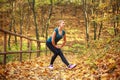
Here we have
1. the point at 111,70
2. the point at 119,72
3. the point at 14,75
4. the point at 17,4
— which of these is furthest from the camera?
the point at 17,4

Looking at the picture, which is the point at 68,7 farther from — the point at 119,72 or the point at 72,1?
the point at 119,72

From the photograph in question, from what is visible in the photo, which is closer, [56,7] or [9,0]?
[9,0]

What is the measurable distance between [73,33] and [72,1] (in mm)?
14116

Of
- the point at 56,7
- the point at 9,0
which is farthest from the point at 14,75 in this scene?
the point at 56,7

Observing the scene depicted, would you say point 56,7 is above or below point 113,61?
below

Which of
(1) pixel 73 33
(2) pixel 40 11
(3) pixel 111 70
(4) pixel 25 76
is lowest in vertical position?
(1) pixel 73 33

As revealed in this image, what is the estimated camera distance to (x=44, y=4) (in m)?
44.1

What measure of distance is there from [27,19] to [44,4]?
4380 mm

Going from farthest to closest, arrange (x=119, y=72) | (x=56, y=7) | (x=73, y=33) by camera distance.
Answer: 1. (x=56, y=7)
2. (x=73, y=33)
3. (x=119, y=72)

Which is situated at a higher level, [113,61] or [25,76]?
[113,61]

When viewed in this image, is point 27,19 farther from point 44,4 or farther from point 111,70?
point 111,70

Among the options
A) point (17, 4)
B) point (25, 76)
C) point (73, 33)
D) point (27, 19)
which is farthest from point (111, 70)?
point (27, 19)

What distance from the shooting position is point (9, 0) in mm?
27125

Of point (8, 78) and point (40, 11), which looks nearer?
point (8, 78)
